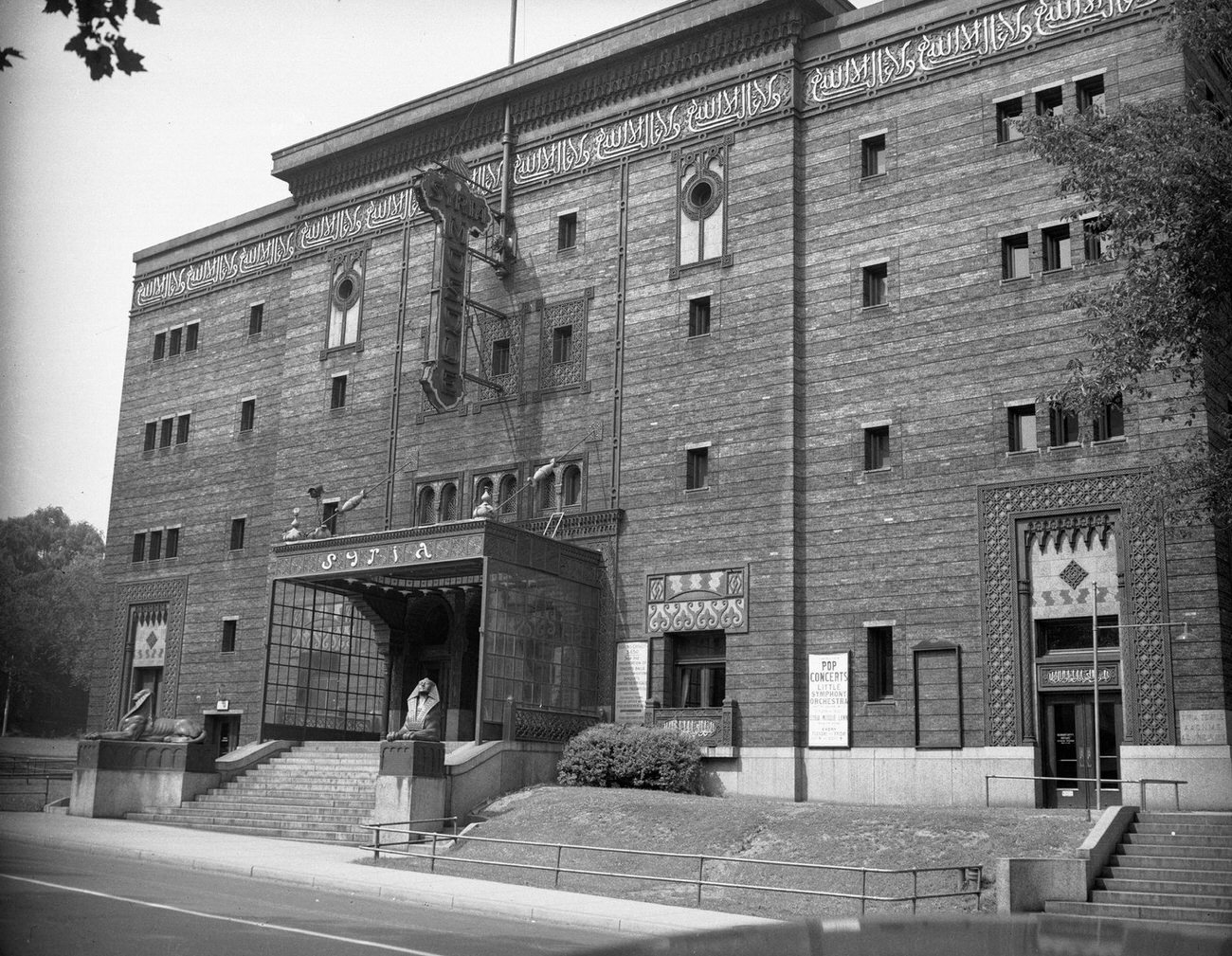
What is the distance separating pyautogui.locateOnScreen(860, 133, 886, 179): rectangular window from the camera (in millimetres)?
31406

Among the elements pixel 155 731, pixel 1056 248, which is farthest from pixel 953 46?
pixel 155 731

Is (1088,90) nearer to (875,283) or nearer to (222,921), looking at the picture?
(875,283)

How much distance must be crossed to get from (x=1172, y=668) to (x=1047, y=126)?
34.6ft

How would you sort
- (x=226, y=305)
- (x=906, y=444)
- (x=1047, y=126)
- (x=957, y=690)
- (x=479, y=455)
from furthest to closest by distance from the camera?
(x=226, y=305) < (x=479, y=455) < (x=906, y=444) < (x=957, y=690) < (x=1047, y=126)

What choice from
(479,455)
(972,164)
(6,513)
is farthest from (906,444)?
(6,513)

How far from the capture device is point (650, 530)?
32.3m

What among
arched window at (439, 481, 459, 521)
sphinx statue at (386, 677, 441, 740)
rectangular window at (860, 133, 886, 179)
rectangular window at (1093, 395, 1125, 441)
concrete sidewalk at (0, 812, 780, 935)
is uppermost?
rectangular window at (860, 133, 886, 179)

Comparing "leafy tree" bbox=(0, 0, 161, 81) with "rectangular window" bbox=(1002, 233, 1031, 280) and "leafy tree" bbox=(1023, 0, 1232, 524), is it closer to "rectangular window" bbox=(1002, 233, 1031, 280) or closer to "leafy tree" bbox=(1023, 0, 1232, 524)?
"leafy tree" bbox=(1023, 0, 1232, 524)

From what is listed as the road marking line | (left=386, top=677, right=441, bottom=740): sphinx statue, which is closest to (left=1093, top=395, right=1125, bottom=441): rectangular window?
(left=386, top=677, right=441, bottom=740): sphinx statue

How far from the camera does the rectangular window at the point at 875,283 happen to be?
3078 centimetres

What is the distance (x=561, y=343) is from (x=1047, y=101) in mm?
13342

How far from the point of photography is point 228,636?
4138 cm

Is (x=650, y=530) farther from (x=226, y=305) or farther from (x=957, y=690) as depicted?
(x=226, y=305)

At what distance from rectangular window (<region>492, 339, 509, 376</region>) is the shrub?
1145 cm
